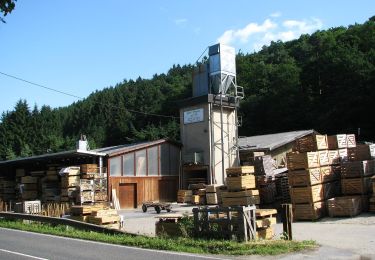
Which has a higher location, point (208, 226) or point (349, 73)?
point (349, 73)

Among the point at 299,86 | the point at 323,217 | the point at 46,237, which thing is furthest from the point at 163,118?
the point at 46,237

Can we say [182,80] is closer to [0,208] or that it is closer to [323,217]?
[0,208]

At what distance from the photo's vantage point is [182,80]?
92.2m

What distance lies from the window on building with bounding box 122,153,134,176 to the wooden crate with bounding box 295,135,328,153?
14923 mm

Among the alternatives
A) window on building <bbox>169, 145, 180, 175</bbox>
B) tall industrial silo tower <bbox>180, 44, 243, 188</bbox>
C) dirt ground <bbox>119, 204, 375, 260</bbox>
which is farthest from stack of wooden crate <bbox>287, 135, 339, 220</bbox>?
window on building <bbox>169, 145, 180, 175</bbox>

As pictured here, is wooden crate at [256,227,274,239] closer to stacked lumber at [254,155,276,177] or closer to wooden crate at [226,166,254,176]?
wooden crate at [226,166,254,176]

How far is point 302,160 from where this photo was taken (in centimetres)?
2284

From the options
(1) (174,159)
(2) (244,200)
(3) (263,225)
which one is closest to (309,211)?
(2) (244,200)

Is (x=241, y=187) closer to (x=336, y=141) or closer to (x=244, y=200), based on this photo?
(x=244, y=200)

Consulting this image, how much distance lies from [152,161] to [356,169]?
17820mm

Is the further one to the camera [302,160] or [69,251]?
[302,160]

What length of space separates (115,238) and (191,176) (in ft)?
81.6

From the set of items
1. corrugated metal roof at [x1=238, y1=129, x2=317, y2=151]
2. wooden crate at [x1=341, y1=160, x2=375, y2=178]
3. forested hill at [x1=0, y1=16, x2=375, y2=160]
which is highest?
forested hill at [x1=0, y1=16, x2=375, y2=160]

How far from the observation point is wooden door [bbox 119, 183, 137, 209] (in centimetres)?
3447
